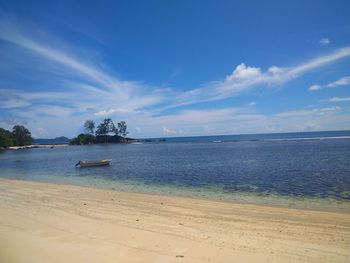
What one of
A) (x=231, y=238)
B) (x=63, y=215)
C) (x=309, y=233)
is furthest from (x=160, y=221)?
(x=309, y=233)

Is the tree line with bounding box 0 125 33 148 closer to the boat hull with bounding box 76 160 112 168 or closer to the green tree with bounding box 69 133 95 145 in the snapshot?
the green tree with bounding box 69 133 95 145

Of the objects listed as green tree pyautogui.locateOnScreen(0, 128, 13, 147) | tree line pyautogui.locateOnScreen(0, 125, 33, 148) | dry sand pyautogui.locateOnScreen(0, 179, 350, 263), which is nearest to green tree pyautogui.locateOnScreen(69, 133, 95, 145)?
tree line pyautogui.locateOnScreen(0, 125, 33, 148)

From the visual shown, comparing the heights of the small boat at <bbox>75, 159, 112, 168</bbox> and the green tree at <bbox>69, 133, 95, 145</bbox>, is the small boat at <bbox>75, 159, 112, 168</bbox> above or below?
below

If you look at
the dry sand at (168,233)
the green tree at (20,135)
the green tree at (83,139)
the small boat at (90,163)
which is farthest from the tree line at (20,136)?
the dry sand at (168,233)

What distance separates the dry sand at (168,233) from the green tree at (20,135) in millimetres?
160240

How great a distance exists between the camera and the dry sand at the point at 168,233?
8328 mm

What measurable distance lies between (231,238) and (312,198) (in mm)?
11055

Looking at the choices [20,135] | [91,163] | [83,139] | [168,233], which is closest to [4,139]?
[20,135]

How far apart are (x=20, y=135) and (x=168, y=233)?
562ft

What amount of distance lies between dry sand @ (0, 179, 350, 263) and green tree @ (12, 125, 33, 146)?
6309 inches

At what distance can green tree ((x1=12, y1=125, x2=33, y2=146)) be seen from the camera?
160 metres

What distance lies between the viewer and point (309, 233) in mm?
10906

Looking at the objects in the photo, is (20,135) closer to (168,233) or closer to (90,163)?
(90,163)

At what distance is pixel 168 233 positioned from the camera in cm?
1079
